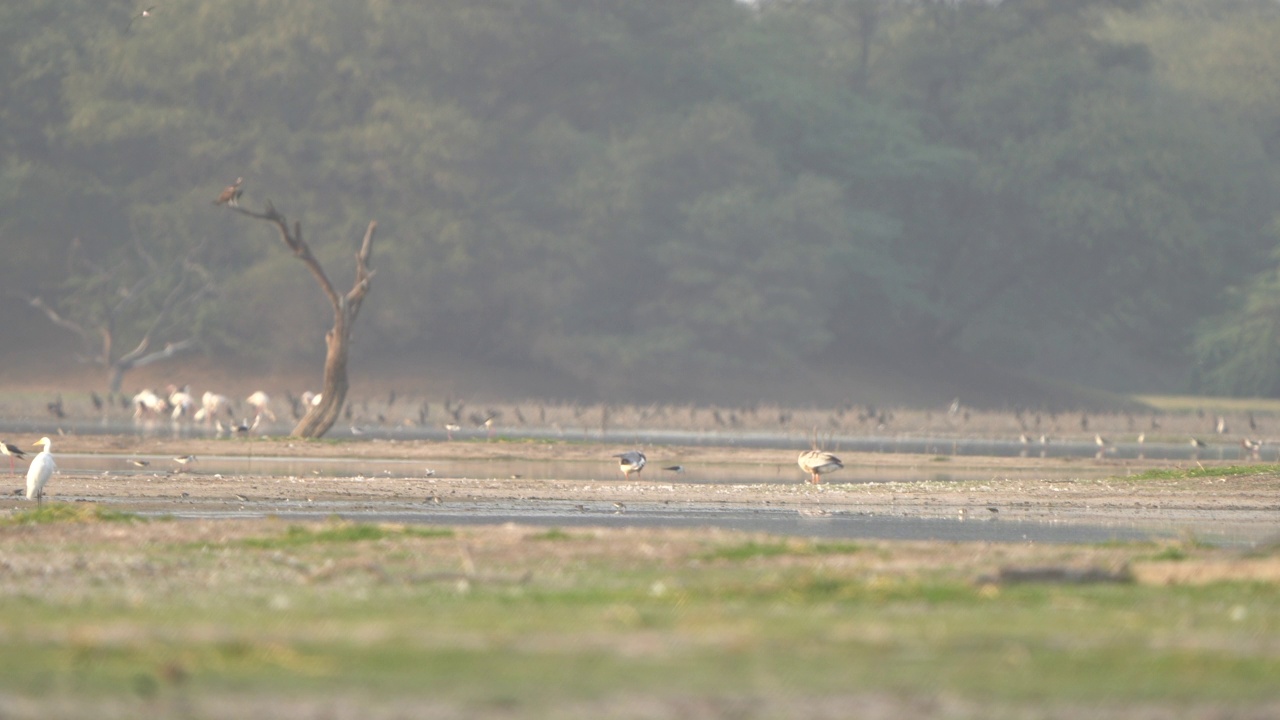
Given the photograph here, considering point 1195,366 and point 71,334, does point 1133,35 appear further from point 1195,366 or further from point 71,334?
point 71,334

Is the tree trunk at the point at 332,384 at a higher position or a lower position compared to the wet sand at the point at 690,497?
higher

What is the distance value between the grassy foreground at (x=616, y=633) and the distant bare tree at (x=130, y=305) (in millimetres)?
48794

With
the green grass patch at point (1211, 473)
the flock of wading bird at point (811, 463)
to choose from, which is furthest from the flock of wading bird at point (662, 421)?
the green grass patch at point (1211, 473)

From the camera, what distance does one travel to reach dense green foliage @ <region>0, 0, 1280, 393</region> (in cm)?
6569

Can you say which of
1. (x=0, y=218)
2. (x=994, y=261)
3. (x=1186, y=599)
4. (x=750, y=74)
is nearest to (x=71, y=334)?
(x=0, y=218)

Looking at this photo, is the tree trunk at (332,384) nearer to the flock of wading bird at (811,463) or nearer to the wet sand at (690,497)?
the wet sand at (690,497)

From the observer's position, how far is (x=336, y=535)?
651 inches

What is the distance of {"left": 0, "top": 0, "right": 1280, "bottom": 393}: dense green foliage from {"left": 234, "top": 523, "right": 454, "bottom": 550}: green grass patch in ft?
156

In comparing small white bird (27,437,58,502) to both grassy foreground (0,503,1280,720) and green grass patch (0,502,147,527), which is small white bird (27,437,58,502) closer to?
green grass patch (0,502,147,527)

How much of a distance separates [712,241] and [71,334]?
23.4 metres

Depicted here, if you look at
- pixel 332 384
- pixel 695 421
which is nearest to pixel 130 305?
pixel 695 421

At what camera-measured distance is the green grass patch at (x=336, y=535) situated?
1593cm

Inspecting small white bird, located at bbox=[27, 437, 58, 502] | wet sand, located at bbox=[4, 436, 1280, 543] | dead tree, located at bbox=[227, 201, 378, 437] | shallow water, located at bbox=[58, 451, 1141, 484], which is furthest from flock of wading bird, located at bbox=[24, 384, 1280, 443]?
small white bird, located at bbox=[27, 437, 58, 502]

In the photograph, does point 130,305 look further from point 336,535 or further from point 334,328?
point 336,535
